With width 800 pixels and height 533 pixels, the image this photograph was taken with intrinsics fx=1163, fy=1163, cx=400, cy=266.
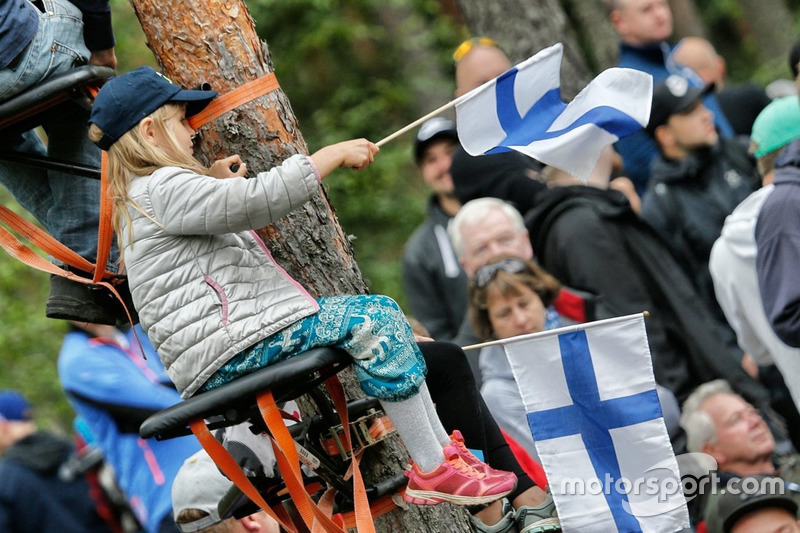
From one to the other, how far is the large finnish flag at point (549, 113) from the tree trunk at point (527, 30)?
4.52 meters

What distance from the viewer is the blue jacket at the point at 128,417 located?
20.6 ft

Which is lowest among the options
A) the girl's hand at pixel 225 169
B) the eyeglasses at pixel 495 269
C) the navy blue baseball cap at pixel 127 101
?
the eyeglasses at pixel 495 269

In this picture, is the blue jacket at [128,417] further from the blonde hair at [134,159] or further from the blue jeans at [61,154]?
the blonde hair at [134,159]

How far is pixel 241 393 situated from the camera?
3.53m

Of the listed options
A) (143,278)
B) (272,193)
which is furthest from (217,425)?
(272,193)

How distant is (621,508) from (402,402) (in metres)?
1.10

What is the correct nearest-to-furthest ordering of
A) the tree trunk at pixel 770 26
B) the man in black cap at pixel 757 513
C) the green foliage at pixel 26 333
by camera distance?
1. the man in black cap at pixel 757 513
2. the green foliage at pixel 26 333
3. the tree trunk at pixel 770 26

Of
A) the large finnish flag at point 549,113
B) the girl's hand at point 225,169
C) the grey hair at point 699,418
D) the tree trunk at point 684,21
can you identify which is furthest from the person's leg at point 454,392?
the tree trunk at point 684,21

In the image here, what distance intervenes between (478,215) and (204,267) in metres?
2.62

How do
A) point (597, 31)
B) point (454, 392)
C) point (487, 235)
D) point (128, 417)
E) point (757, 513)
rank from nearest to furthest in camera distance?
point (454, 392)
point (757, 513)
point (487, 235)
point (128, 417)
point (597, 31)

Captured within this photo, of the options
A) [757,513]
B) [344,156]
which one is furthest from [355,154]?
[757,513]

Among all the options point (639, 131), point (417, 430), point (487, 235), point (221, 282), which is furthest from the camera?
point (639, 131)

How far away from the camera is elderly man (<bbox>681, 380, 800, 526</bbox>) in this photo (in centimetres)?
522

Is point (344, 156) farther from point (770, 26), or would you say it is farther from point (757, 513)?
point (770, 26)
